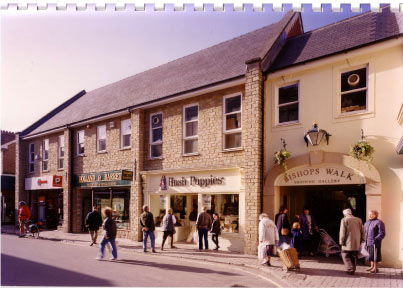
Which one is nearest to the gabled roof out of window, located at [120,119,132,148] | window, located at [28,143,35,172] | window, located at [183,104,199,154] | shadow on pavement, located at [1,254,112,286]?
window, located at [120,119,132,148]

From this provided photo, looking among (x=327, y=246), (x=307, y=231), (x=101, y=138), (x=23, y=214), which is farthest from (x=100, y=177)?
(x=327, y=246)

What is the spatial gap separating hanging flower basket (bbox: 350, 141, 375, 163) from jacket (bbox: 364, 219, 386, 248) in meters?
1.64

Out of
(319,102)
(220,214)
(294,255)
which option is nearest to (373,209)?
(294,255)

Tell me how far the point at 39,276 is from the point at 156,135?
7907 mm

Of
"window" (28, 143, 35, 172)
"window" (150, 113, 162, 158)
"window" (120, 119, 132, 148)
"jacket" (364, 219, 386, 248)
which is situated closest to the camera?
"jacket" (364, 219, 386, 248)

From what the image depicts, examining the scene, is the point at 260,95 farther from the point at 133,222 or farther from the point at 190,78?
the point at 133,222

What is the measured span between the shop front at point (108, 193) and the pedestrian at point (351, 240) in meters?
9.40

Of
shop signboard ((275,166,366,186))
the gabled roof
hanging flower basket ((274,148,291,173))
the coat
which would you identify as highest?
the gabled roof

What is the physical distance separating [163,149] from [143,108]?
7.27 ft

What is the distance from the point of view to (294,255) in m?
8.17

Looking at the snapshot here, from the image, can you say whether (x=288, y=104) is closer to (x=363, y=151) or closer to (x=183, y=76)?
(x=363, y=151)

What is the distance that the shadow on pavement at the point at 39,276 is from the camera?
23.1 ft

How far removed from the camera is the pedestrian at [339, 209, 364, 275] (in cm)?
789

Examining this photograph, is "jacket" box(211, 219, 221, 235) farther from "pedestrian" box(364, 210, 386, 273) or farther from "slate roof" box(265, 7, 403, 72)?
"slate roof" box(265, 7, 403, 72)
